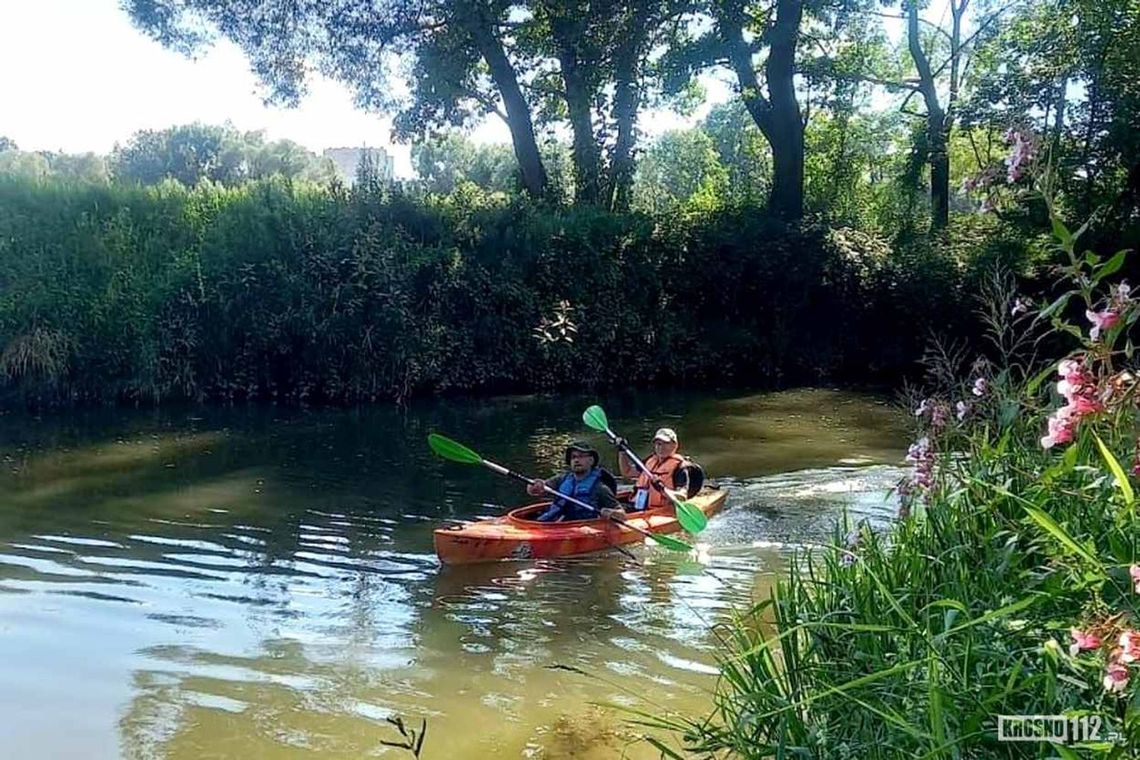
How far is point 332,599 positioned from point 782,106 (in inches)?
675

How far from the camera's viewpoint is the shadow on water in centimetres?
466

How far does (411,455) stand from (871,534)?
8.77 meters

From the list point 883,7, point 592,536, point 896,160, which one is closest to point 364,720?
point 592,536

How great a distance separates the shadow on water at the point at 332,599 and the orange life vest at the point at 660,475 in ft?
1.70

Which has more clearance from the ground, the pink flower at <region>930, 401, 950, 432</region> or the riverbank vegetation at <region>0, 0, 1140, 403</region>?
the riverbank vegetation at <region>0, 0, 1140, 403</region>

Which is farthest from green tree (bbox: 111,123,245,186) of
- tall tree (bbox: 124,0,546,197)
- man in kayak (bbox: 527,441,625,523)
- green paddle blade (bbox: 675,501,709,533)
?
green paddle blade (bbox: 675,501,709,533)

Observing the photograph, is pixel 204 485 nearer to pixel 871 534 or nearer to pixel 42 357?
pixel 42 357

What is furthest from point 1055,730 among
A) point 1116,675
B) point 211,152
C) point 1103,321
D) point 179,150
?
point 211,152

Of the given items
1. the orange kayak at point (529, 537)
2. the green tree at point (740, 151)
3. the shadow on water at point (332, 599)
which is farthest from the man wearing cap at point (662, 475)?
the green tree at point (740, 151)

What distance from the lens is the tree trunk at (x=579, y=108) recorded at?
61.4 ft

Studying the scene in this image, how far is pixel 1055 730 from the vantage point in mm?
Answer: 2268

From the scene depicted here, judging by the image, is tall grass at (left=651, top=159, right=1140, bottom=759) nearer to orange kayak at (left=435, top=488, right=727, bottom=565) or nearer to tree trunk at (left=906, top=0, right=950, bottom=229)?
orange kayak at (left=435, top=488, right=727, bottom=565)

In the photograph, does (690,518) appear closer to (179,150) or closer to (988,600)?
(988,600)

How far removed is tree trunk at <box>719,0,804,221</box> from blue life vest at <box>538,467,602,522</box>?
46.0 feet
